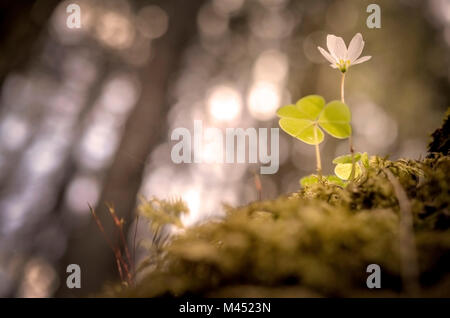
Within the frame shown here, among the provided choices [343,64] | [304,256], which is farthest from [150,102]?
[304,256]

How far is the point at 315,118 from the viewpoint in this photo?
3.81 feet

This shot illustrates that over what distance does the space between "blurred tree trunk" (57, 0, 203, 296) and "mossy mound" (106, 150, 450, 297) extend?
3.77 metres

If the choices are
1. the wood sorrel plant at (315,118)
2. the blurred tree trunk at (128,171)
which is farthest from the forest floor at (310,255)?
the blurred tree trunk at (128,171)

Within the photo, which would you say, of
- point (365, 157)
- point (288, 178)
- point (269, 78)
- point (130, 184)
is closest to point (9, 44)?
point (130, 184)

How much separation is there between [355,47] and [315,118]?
1.31ft

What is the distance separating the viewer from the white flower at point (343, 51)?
1.23 m

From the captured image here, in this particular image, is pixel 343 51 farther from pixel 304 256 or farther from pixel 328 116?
pixel 304 256

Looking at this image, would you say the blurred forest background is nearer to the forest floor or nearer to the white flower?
the white flower

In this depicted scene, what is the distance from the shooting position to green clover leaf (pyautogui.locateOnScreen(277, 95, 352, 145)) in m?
1.05

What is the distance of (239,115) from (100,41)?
3428mm

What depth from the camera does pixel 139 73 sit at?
18.7ft

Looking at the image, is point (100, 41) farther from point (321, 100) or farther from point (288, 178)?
point (321, 100)

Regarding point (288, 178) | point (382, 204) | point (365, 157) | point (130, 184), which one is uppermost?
point (288, 178)

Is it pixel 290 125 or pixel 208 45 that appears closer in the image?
pixel 290 125
